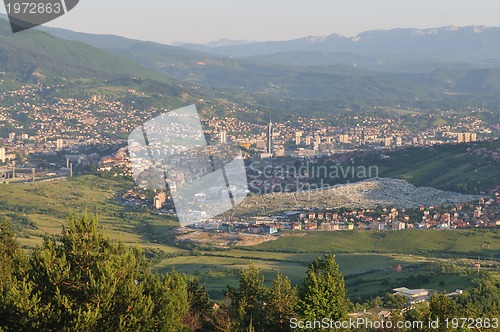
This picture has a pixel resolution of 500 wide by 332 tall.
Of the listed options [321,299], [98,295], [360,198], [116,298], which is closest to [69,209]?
[360,198]

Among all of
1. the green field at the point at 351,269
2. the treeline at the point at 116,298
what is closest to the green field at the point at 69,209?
the green field at the point at 351,269

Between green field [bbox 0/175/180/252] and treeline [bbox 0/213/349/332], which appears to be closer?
treeline [bbox 0/213/349/332]

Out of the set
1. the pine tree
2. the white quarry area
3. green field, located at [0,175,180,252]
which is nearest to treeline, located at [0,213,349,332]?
the pine tree

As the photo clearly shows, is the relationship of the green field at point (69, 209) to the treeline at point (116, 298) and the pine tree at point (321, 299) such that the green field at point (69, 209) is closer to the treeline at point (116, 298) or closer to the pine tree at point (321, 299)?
the treeline at point (116, 298)

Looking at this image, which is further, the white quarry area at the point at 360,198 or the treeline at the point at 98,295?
the white quarry area at the point at 360,198

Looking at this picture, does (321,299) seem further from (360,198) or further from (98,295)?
(360,198)

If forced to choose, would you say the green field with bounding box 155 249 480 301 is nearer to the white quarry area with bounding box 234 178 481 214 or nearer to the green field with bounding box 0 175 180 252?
the green field with bounding box 0 175 180 252
